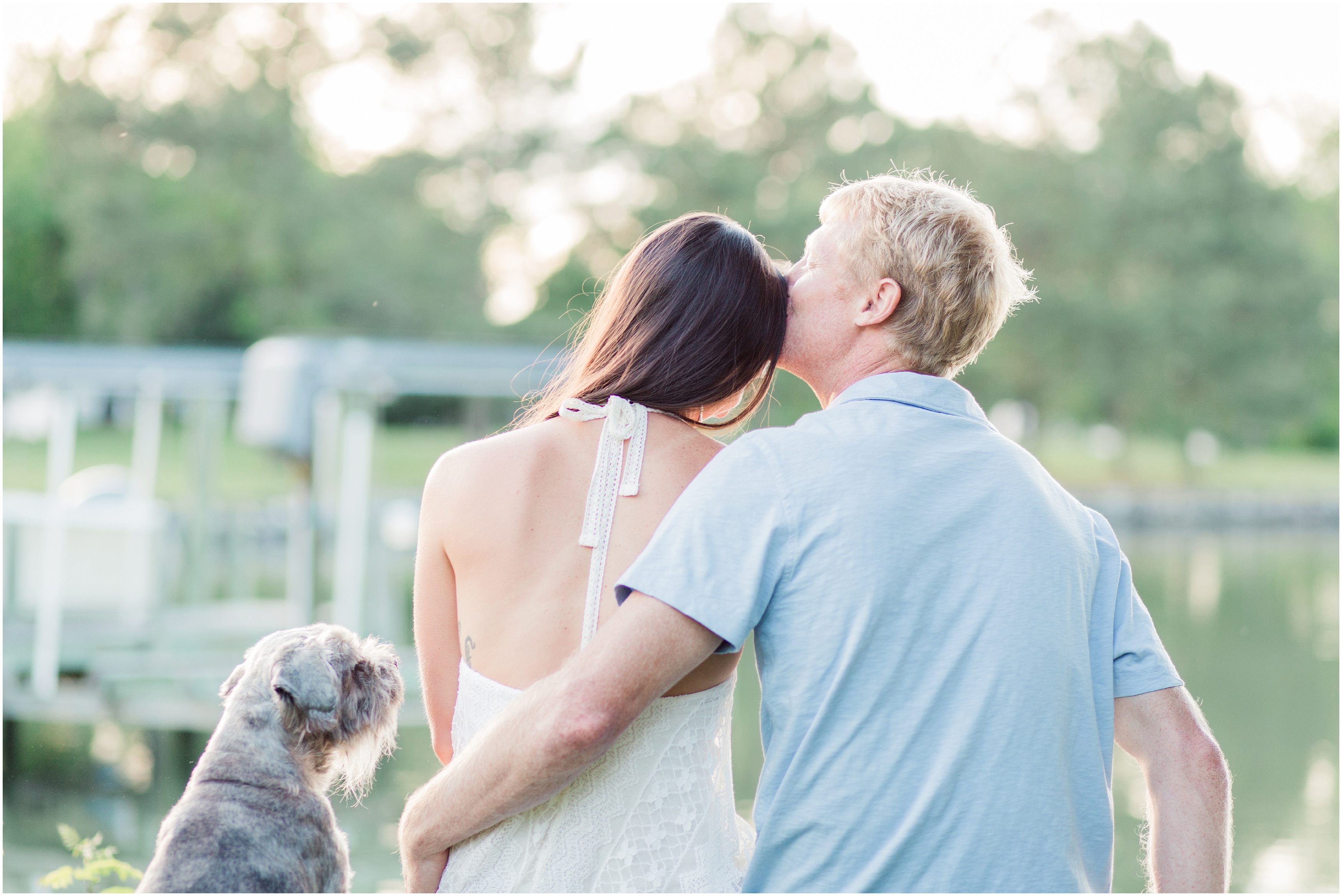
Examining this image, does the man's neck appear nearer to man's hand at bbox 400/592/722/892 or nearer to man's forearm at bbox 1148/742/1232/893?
man's hand at bbox 400/592/722/892

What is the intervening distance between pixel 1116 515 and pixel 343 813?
2418 centimetres

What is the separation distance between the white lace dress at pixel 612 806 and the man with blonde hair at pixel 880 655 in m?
0.17

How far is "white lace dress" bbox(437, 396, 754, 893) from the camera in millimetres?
1626

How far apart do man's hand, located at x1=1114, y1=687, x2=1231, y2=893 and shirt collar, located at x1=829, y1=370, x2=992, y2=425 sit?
48 centimetres

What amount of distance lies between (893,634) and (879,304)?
468 millimetres

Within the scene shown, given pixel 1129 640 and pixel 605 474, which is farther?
pixel 605 474

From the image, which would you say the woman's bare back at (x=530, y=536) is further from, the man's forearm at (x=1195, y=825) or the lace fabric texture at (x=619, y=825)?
the man's forearm at (x=1195, y=825)

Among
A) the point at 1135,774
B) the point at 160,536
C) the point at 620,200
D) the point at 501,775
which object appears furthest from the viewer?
the point at 620,200

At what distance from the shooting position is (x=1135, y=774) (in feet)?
29.8

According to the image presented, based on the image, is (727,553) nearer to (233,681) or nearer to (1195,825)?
(1195,825)

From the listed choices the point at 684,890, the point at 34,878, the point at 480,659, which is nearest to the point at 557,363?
the point at 480,659

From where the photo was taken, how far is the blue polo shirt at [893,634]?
4.38 feet

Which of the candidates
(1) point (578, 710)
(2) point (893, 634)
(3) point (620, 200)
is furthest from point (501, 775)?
(3) point (620, 200)

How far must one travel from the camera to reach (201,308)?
101 feet
